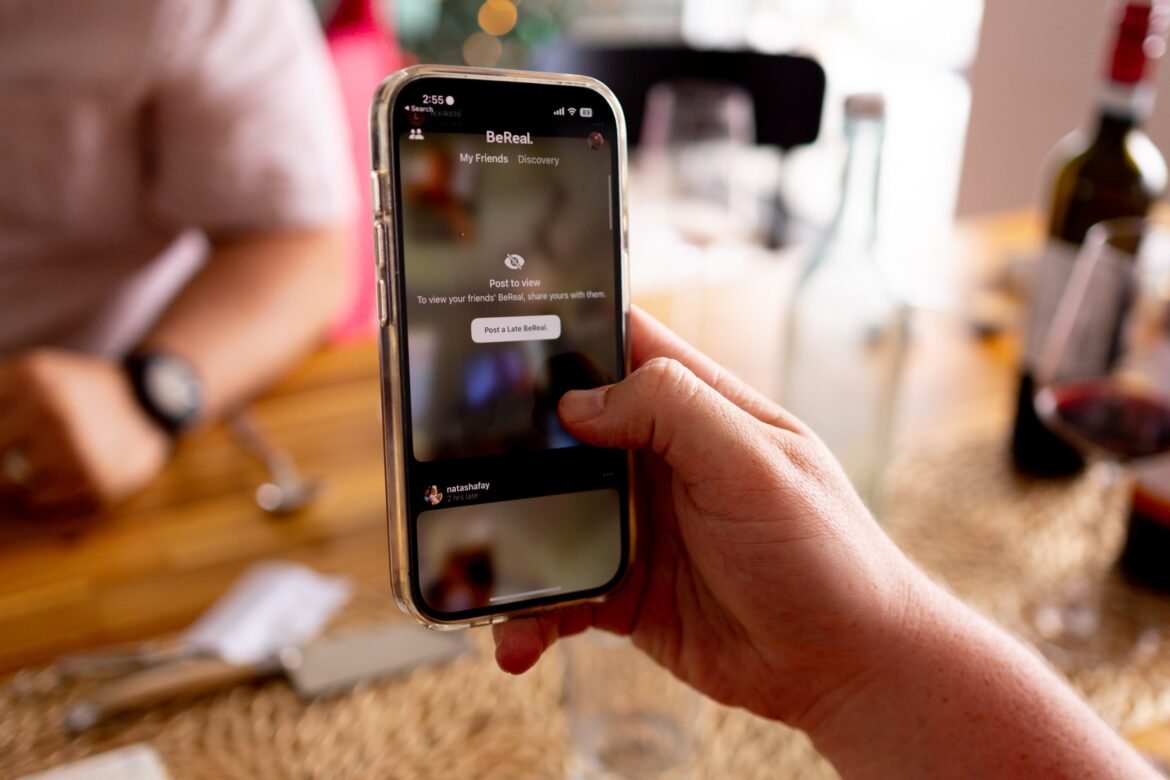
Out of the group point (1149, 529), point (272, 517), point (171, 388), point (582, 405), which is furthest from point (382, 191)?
point (1149, 529)

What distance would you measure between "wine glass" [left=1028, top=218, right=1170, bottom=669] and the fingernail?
1.33 ft

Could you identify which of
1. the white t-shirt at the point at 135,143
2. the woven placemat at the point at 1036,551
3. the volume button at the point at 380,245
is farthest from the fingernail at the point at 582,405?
the white t-shirt at the point at 135,143

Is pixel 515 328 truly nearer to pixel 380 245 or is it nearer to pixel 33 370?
pixel 380 245

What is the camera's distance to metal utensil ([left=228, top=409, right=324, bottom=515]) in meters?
0.71

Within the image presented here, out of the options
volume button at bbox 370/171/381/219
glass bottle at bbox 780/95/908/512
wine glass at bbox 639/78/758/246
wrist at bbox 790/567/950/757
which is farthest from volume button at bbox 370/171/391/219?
wine glass at bbox 639/78/758/246

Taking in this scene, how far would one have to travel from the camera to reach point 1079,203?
2.59ft

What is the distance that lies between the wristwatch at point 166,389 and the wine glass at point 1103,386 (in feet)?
2.36

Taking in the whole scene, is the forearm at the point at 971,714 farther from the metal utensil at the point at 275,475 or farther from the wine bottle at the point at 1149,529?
the metal utensil at the point at 275,475

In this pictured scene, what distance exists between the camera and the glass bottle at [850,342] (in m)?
0.69

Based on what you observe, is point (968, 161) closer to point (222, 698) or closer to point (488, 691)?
point (488, 691)

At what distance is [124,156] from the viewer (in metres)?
0.95

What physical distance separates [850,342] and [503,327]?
411 millimetres

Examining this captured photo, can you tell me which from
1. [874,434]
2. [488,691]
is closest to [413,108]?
[488,691]

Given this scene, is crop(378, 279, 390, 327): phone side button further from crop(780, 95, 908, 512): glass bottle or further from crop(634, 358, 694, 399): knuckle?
crop(780, 95, 908, 512): glass bottle
